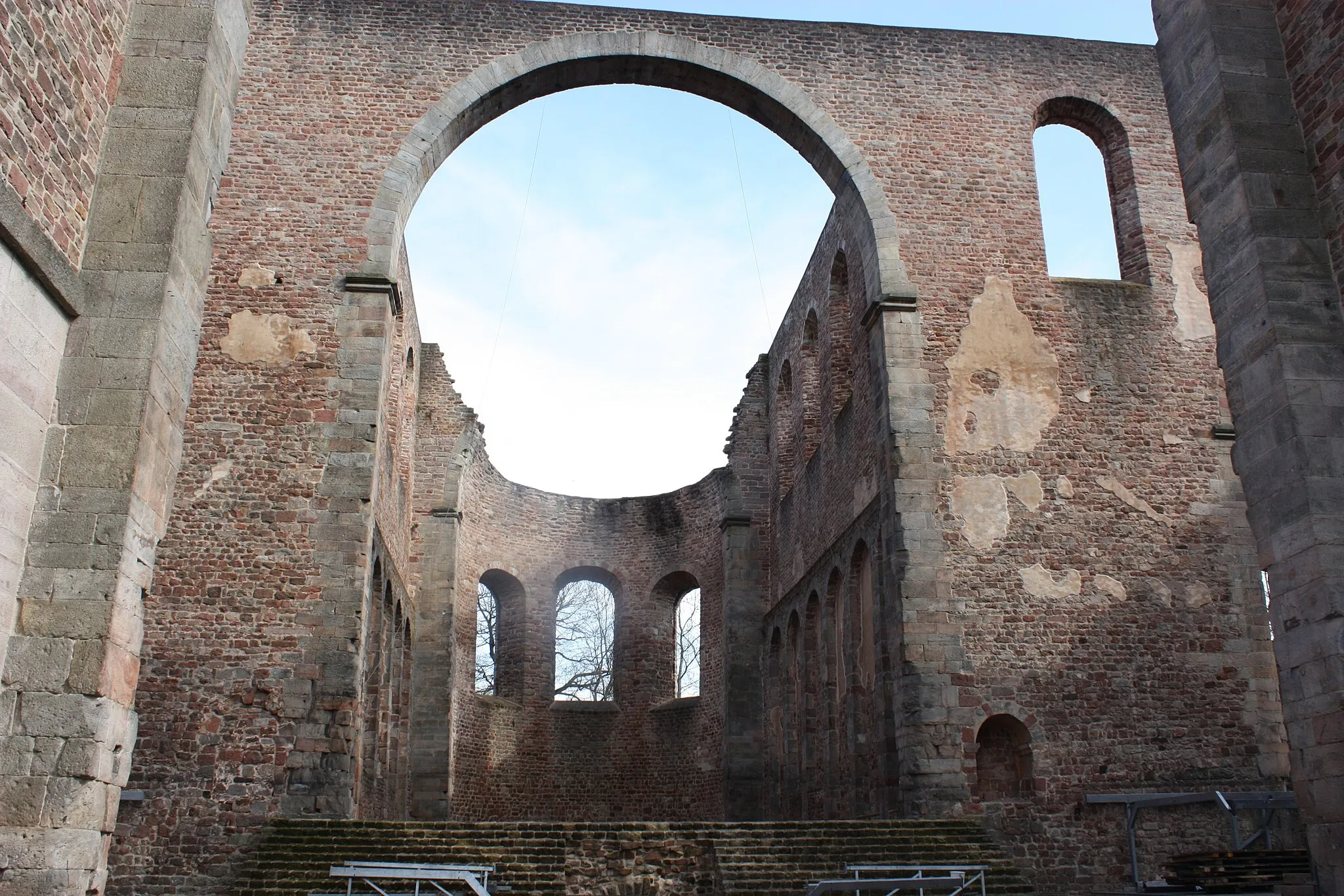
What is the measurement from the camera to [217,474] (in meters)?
13.0

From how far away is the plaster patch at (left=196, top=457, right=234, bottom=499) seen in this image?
12.9 metres

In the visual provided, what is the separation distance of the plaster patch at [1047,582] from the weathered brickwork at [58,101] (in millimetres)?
10081

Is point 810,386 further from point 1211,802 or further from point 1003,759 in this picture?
point 1211,802

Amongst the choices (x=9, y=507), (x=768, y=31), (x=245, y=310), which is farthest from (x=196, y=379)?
(x=768, y=31)

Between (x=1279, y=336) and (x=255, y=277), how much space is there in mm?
10889

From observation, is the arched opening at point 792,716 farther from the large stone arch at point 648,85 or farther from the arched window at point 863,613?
the large stone arch at point 648,85

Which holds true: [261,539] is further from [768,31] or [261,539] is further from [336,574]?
[768,31]

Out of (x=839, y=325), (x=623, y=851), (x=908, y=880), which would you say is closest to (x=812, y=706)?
(x=839, y=325)

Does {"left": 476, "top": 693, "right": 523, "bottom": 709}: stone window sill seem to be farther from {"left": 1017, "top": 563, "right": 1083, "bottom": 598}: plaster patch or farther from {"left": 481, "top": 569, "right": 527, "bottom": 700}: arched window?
{"left": 1017, "top": 563, "right": 1083, "bottom": 598}: plaster patch

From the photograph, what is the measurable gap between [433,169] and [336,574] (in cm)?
569

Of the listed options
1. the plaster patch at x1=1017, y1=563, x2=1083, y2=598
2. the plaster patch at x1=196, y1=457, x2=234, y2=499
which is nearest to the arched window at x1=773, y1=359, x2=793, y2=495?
the plaster patch at x1=1017, y1=563, x2=1083, y2=598

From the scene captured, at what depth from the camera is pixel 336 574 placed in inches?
497

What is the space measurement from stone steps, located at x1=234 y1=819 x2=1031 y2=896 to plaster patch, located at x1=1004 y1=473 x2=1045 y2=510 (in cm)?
386

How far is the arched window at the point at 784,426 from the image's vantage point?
20922mm
